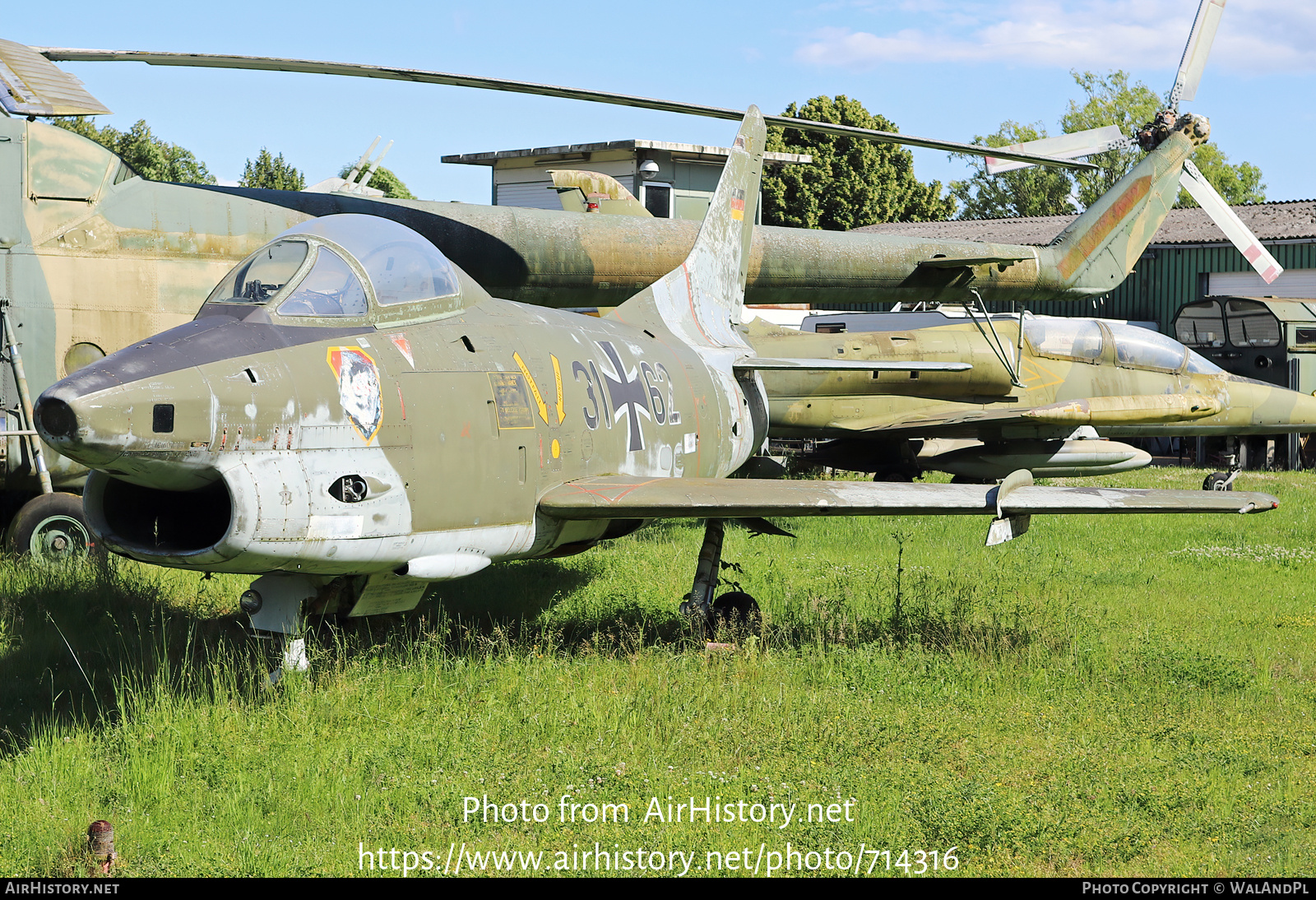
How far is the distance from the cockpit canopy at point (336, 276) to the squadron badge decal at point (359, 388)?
11.6 inches

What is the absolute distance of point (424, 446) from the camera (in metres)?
6.08

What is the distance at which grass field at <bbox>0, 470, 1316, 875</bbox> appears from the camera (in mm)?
5016

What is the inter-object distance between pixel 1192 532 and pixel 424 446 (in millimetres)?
11762

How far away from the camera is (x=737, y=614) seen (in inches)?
353

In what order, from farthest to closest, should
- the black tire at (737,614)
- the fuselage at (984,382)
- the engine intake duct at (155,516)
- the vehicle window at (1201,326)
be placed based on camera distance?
the vehicle window at (1201,326) → the fuselage at (984,382) → the black tire at (737,614) → the engine intake duct at (155,516)

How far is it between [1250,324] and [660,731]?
75.3ft

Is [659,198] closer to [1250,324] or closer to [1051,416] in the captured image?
[1250,324]

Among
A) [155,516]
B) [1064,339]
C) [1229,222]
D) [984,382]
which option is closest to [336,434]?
[155,516]

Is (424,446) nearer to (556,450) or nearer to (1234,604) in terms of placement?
(556,450)

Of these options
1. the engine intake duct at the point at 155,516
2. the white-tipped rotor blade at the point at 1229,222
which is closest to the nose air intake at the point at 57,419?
the engine intake duct at the point at 155,516

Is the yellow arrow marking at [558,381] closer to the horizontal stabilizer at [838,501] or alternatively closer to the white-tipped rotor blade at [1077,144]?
the horizontal stabilizer at [838,501]

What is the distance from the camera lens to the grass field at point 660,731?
502 centimetres

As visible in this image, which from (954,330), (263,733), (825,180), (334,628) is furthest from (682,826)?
(825,180)

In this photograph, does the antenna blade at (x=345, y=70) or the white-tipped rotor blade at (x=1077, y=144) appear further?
the white-tipped rotor blade at (x=1077, y=144)
